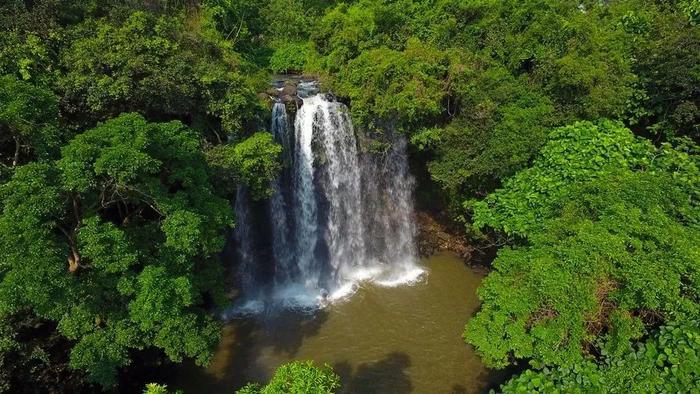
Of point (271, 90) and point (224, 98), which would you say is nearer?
point (224, 98)

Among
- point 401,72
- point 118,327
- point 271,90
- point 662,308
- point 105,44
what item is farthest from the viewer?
point 271,90

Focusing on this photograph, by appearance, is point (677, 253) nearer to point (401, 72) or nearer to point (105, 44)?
point (401, 72)

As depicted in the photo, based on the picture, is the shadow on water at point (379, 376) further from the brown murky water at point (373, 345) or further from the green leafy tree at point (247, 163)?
the green leafy tree at point (247, 163)

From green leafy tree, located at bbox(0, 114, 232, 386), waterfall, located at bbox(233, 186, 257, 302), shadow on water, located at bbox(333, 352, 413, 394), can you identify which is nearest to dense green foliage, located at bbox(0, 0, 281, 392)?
green leafy tree, located at bbox(0, 114, 232, 386)

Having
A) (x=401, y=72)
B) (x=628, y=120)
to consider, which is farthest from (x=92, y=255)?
(x=628, y=120)

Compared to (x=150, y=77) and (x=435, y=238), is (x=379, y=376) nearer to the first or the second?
(x=435, y=238)

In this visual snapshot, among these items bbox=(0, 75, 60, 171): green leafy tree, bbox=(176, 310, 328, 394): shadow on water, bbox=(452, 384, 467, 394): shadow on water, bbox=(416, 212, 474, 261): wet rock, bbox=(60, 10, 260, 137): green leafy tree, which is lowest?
bbox=(452, 384, 467, 394): shadow on water

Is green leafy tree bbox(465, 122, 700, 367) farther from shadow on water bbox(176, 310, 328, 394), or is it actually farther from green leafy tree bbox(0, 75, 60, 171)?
green leafy tree bbox(0, 75, 60, 171)
